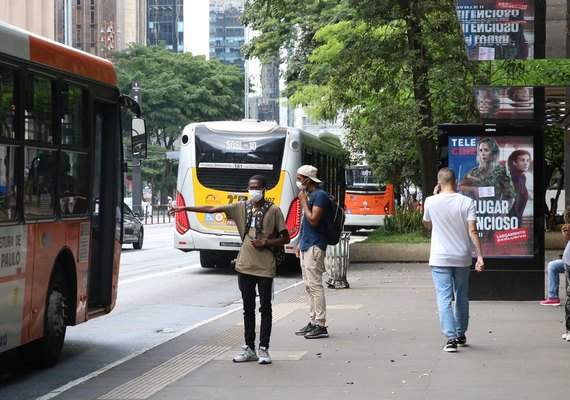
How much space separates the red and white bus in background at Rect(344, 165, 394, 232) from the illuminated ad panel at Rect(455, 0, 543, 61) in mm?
31134

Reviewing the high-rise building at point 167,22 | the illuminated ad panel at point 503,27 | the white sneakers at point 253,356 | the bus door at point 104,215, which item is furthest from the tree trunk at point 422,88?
the high-rise building at point 167,22

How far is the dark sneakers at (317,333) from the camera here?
12.4 m

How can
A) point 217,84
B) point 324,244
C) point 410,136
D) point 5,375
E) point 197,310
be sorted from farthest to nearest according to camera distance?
point 217,84
point 410,136
point 197,310
point 324,244
point 5,375

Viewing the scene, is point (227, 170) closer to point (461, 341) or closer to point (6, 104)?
point (461, 341)

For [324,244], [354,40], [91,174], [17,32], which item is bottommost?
[324,244]

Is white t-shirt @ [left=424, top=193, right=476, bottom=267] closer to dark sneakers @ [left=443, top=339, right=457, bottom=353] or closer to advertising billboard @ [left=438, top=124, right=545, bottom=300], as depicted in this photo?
dark sneakers @ [left=443, top=339, right=457, bottom=353]

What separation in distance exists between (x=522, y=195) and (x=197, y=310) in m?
4.93

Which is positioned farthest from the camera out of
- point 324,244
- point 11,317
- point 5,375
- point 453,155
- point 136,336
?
point 453,155

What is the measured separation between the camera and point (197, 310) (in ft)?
54.8

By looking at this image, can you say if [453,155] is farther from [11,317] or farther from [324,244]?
[11,317]

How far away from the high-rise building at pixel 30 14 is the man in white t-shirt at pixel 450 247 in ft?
148

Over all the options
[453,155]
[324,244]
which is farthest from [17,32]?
[453,155]

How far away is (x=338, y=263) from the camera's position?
20.0 meters

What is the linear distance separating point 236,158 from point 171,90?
5320 centimetres
